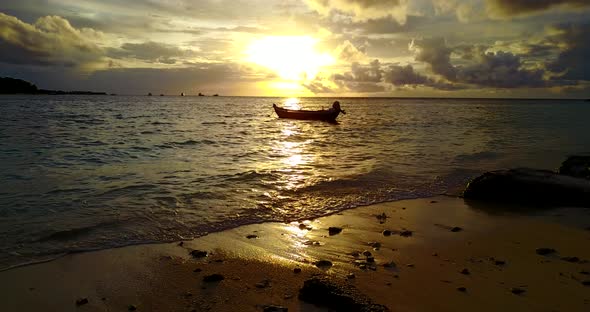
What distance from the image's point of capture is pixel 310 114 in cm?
5028

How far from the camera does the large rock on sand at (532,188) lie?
9315 mm

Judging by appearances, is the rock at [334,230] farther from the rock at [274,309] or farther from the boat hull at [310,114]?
the boat hull at [310,114]

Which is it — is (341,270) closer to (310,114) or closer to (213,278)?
(213,278)

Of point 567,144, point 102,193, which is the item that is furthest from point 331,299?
point 567,144

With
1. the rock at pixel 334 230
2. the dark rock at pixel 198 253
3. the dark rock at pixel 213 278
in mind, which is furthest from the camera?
the rock at pixel 334 230

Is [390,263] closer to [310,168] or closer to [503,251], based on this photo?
[503,251]

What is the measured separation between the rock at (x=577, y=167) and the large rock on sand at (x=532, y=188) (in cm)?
252

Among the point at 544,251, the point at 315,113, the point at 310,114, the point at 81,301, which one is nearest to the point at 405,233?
the point at 544,251

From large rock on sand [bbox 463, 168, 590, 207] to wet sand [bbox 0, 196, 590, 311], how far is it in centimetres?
138

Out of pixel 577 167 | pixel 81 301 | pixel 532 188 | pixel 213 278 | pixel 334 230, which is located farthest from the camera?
pixel 577 167

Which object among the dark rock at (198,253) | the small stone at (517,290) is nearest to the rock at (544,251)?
the small stone at (517,290)

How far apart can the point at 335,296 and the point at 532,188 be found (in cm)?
761

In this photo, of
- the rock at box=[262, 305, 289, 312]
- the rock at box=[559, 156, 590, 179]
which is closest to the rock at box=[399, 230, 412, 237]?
the rock at box=[262, 305, 289, 312]

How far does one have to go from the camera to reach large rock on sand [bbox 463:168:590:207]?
931cm
